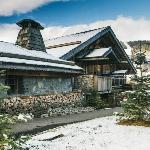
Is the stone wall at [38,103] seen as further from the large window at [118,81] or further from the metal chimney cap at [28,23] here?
the large window at [118,81]

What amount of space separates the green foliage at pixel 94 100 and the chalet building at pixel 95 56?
950 millimetres

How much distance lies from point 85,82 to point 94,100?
8.03 feet

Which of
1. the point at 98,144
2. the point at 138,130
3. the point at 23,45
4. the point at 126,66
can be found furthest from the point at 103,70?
the point at 98,144

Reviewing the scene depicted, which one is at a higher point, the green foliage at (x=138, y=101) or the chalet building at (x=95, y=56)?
the chalet building at (x=95, y=56)

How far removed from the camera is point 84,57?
28.1m

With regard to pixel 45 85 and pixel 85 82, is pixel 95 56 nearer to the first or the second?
pixel 85 82

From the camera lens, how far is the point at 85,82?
85.2 feet

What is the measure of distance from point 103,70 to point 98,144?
71.0ft

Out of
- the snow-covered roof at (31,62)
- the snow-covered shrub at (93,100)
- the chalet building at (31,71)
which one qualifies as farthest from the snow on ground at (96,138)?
the snow-covered shrub at (93,100)

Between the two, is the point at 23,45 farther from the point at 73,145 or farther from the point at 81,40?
the point at 73,145

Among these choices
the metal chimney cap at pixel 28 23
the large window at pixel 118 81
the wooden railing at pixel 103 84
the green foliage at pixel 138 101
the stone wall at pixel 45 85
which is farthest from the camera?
the large window at pixel 118 81

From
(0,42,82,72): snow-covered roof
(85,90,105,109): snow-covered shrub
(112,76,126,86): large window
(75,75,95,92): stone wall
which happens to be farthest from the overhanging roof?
(85,90,105,109): snow-covered shrub

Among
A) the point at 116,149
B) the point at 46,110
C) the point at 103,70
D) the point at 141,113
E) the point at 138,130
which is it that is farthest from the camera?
the point at 103,70

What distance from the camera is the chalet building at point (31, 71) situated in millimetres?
17953
